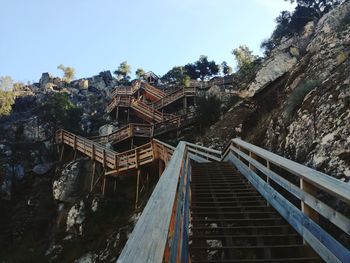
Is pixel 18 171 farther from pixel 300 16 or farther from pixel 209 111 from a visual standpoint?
pixel 300 16

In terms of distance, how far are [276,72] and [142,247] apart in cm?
2130

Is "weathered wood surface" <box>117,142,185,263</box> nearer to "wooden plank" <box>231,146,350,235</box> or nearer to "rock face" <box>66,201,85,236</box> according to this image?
"wooden plank" <box>231,146,350,235</box>

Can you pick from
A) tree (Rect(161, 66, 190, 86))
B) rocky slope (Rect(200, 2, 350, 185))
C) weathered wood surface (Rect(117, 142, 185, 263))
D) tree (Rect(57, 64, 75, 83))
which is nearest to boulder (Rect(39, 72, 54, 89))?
tree (Rect(57, 64, 75, 83))

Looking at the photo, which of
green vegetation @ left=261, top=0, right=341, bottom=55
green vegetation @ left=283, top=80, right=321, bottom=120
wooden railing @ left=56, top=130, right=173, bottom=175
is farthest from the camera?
green vegetation @ left=261, top=0, right=341, bottom=55

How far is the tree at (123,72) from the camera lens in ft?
184

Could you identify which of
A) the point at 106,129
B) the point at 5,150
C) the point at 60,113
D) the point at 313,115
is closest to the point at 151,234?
the point at 313,115

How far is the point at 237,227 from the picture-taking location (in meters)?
4.66

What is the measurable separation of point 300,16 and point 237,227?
35194 mm

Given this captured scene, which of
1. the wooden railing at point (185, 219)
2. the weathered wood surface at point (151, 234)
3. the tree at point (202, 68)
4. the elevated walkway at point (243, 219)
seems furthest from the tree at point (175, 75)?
the weathered wood surface at point (151, 234)

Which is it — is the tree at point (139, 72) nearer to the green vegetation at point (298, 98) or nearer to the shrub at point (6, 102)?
the shrub at point (6, 102)

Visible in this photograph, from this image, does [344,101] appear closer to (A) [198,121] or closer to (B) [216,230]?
(B) [216,230]

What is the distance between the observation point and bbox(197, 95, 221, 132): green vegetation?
72.3 ft

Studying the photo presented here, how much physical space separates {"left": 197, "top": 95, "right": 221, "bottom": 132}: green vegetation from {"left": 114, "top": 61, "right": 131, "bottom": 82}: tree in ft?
116

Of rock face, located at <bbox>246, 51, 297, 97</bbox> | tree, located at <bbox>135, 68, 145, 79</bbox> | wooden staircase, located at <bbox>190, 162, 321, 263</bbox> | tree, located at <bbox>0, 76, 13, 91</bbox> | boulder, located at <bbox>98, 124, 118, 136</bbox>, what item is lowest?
wooden staircase, located at <bbox>190, 162, 321, 263</bbox>
